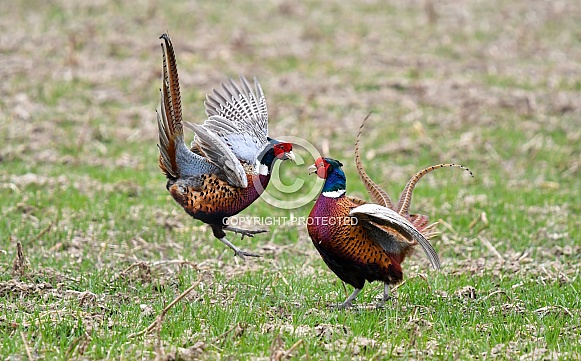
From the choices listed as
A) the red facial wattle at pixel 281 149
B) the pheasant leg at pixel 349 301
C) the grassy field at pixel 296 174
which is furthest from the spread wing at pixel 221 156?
the pheasant leg at pixel 349 301

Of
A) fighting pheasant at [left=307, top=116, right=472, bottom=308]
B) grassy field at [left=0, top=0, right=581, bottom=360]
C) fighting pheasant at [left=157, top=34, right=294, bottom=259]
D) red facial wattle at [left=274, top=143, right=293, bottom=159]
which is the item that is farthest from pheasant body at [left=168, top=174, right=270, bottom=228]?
fighting pheasant at [left=307, top=116, right=472, bottom=308]

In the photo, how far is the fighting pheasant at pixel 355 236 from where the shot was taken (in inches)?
210

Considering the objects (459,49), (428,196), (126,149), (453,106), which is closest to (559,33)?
(459,49)

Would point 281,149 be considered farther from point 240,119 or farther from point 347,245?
point 347,245

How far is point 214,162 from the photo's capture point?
584cm

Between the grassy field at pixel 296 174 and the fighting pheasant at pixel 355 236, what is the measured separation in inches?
11.0

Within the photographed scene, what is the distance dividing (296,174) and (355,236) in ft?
13.3

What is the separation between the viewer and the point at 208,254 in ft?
22.7

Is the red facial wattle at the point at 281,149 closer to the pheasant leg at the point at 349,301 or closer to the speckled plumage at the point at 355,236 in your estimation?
the speckled plumage at the point at 355,236

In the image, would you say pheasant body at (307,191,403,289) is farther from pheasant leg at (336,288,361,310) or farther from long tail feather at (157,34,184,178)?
long tail feather at (157,34,184,178)

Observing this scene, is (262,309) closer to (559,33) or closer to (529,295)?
(529,295)

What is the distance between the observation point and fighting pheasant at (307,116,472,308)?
5332mm

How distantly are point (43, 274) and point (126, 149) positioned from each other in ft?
13.5

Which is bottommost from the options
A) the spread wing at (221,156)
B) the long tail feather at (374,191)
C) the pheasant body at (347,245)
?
the pheasant body at (347,245)
